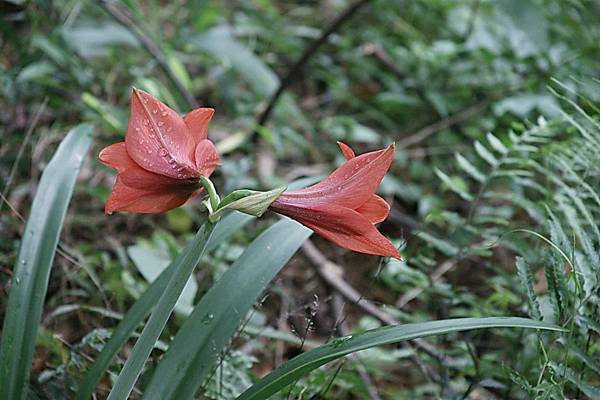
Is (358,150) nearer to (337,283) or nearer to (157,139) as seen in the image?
(337,283)

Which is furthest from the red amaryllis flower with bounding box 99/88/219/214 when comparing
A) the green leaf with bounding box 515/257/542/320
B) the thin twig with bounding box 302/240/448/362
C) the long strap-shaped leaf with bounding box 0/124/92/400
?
the thin twig with bounding box 302/240/448/362

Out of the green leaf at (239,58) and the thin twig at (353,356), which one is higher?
the green leaf at (239,58)

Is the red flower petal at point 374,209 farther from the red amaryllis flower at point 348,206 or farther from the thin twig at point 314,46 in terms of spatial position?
the thin twig at point 314,46

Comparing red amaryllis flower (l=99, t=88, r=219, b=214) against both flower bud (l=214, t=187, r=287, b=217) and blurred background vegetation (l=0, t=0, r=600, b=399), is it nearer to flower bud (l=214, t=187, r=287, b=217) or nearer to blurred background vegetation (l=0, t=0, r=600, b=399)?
flower bud (l=214, t=187, r=287, b=217)

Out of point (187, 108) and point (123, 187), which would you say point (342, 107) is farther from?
point (123, 187)

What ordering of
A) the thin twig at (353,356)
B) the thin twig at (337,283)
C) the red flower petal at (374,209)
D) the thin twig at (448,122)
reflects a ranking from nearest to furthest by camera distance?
the red flower petal at (374,209), the thin twig at (353,356), the thin twig at (337,283), the thin twig at (448,122)

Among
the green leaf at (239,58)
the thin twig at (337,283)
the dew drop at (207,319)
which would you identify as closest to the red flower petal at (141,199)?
the dew drop at (207,319)
